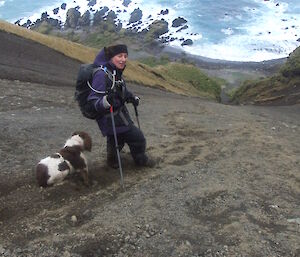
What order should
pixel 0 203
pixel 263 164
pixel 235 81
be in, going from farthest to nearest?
1. pixel 235 81
2. pixel 263 164
3. pixel 0 203

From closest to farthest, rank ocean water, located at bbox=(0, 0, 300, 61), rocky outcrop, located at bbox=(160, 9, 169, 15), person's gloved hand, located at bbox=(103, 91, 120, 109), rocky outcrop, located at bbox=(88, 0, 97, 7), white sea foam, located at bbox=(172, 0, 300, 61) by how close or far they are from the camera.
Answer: person's gloved hand, located at bbox=(103, 91, 120, 109) < white sea foam, located at bbox=(172, 0, 300, 61) < ocean water, located at bbox=(0, 0, 300, 61) < rocky outcrop, located at bbox=(160, 9, 169, 15) < rocky outcrop, located at bbox=(88, 0, 97, 7)

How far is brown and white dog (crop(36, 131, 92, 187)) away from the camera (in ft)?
27.7

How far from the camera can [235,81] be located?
2450 inches

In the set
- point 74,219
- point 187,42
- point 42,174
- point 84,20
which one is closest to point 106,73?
point 42,174

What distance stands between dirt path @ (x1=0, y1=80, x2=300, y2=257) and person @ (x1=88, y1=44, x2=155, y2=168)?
65 cm

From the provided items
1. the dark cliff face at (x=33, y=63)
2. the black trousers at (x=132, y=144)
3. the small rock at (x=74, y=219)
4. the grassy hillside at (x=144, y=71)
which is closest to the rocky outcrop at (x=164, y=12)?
the grassy hillside at (x=144, y=71)

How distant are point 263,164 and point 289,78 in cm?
2790

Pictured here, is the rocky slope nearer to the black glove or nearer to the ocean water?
the black glove

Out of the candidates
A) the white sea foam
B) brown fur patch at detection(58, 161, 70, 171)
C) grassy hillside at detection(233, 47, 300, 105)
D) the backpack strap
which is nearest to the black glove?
Result: the backpack strap

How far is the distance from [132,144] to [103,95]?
5.09ft

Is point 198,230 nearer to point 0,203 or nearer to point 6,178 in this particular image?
point 0,203

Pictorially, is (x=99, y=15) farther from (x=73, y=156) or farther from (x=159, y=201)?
(x=159, y=201)

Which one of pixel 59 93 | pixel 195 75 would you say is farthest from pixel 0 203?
pixel 195 75

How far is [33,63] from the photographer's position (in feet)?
100
